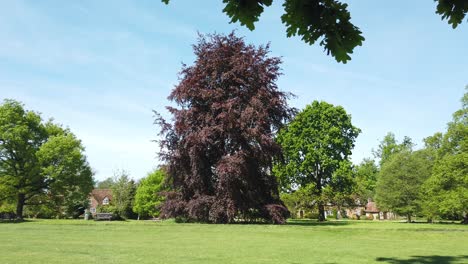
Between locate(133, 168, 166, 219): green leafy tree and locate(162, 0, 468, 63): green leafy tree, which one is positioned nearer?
locate(162, 0, 468, 63): green leafy tree

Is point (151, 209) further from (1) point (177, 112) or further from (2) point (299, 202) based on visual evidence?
(1) point (177, 112)

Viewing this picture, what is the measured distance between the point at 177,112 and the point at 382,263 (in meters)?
25.5

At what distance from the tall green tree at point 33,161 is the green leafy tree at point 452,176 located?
1537 inches

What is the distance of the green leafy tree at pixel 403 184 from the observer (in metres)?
50.8

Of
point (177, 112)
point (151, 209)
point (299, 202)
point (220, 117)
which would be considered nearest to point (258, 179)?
point (220, 117)

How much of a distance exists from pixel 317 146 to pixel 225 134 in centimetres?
1699

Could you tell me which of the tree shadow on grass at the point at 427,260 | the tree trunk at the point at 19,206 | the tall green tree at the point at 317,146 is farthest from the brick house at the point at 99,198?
the tree shadow on grass at the point at 427,260

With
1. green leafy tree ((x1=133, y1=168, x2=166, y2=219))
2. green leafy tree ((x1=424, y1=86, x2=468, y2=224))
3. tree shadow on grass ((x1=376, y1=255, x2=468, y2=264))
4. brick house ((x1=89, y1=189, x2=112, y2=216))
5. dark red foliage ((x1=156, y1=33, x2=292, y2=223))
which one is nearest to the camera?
tree shadow on grass ((x1=376, y1=255, x2=468, y2=264))

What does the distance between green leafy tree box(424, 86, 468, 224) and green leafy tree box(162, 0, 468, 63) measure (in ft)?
135

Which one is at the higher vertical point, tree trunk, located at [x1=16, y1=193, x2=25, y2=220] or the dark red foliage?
the dark red foliage

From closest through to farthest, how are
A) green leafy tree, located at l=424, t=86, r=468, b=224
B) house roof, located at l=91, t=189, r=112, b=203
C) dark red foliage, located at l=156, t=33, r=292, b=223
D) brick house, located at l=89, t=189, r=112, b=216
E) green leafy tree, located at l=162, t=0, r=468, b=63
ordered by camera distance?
green leafy tree, located at l=162, t=0, r=468, b=63, dark red foliage, located at l=156, t=33, r=292, b=223, green leafy tree, located at l=424, t=86, r=468, b=224, brick house, located at l=89, t=189, r=112, b=216, house roof, located at l=91, t=189, r=112, b=203

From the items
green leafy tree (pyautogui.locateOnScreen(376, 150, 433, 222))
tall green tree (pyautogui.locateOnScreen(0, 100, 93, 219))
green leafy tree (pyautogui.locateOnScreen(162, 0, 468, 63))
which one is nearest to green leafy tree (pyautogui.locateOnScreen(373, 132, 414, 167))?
green leafy tree (pyautogui.locateOnScreen(376, 150, 433, 222))

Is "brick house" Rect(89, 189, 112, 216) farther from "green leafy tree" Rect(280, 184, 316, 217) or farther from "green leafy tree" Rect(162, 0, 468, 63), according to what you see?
"green leafy tree" Rect(162, 0, 468, 63)

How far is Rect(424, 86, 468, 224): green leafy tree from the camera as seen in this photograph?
40.2 m
